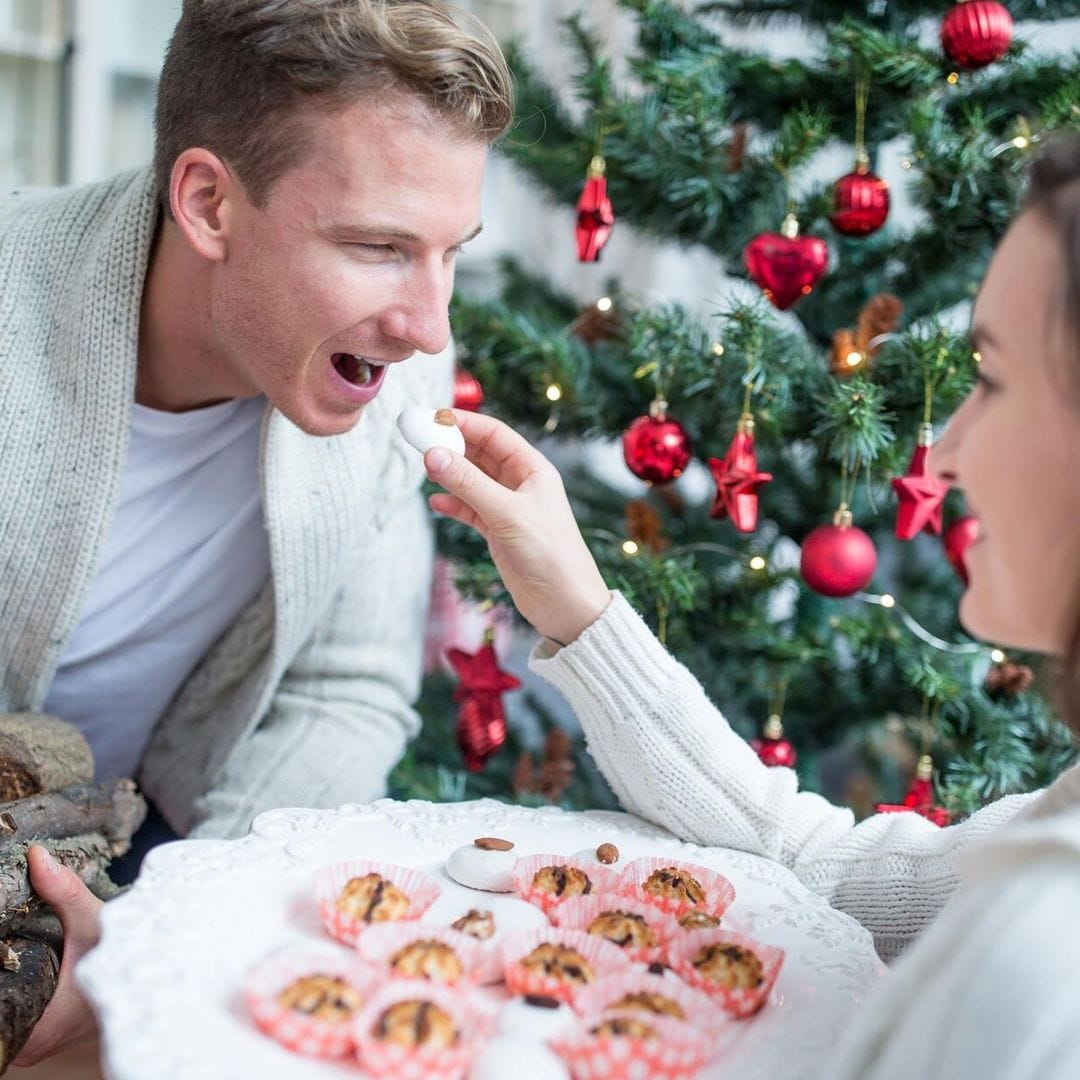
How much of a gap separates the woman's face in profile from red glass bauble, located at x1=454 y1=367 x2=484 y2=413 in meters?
0.82

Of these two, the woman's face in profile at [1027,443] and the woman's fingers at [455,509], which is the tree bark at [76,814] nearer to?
the woman's fingers at [455,509]

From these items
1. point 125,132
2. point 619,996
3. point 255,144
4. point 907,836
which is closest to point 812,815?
point 907,836

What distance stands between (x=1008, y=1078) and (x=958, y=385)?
87 centimetres

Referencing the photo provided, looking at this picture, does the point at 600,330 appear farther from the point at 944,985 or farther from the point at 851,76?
the point at 944,985

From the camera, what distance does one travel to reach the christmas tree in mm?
1275

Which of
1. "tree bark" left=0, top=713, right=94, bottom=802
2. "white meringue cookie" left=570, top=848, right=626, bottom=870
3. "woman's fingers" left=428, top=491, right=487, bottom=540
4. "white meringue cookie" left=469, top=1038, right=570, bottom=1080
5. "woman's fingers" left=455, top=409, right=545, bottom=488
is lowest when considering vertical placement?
"tree bark" left=0, top=713, right=94, bottom=802

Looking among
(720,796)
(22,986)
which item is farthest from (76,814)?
(720,796)

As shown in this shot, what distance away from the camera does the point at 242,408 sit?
1.35m

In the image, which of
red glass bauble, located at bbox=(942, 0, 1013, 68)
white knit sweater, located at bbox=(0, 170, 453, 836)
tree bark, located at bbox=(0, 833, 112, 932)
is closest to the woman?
white knit sweater, located at bbox=(0, 170, 453, 836)

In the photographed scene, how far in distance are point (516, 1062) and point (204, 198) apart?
2.84 feet

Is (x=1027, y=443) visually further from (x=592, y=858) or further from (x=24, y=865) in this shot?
(x=24, y=865)

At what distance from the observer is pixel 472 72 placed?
1.11 metres

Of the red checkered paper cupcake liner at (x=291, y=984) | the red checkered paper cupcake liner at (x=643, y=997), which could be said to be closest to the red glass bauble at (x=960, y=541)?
the red checkered paper cupcake liner at (x=643, y=997)

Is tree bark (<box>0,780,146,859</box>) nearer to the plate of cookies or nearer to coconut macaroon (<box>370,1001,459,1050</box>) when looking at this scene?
the plate of cookies
